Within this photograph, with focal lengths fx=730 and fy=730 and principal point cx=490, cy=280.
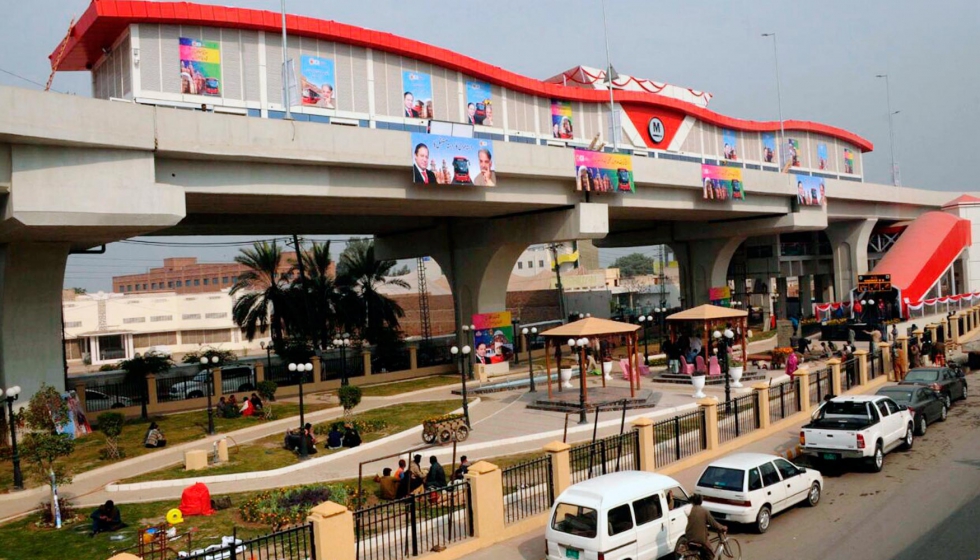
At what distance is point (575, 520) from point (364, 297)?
3470 cm

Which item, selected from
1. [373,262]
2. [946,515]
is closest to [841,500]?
[946,515]

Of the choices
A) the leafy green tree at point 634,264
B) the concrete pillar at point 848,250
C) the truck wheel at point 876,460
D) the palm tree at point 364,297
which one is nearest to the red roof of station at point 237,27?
the palm tree at point 364,297

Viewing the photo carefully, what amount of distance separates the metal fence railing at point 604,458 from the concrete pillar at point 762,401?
524cm

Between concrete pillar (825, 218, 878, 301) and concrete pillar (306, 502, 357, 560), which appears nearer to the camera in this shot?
concrete pillar (306, 502, 357, 560)

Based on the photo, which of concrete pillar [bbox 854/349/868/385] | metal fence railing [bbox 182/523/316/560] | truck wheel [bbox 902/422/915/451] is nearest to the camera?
metal fence railing [bbox 182/523/316/560]

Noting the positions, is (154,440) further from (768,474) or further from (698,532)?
(768,474)

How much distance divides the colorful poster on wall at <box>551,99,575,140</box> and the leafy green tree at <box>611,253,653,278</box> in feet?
432

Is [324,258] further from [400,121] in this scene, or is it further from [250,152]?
[250,152]

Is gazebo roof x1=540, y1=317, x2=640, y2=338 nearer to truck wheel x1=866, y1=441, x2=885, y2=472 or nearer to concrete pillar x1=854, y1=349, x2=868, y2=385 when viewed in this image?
concrete pillar x1=854, y1=349, x2=868, y2=385

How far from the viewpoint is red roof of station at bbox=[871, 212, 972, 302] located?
47000 millimetres

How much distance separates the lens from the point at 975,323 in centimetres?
4372

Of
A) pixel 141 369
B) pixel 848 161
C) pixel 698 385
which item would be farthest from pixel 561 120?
pixel 848 161

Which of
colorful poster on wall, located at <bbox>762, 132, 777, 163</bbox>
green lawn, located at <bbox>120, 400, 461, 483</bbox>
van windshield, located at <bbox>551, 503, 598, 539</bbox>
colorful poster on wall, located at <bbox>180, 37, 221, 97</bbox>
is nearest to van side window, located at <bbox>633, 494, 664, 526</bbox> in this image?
van windshield, located at <bbox>551, 503, 598, 539</bbox>

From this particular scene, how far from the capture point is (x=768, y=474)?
13.3m
